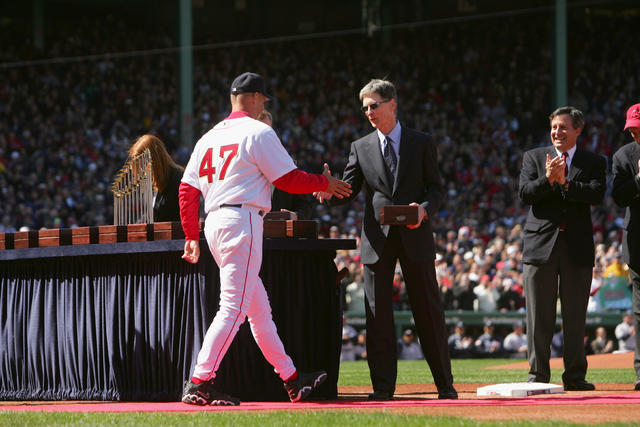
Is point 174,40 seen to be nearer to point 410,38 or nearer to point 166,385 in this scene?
point 410,38

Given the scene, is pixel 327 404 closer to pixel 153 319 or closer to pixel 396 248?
pixel 396 248

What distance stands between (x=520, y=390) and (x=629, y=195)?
5.80 ft

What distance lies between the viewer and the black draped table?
7.14m

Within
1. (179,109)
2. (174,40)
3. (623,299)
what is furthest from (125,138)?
(623,299)

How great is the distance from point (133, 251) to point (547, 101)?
27.3 meters

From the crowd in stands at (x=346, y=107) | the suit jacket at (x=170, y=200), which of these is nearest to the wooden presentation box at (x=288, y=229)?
the suit jacket at (x=170, y=200)

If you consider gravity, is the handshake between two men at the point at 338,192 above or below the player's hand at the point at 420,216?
above

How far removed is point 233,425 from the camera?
17.6 feet

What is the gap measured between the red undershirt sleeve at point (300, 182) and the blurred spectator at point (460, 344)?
11.1 m

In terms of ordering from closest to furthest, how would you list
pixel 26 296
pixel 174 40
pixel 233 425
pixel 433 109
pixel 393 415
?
1. pixel 233 425
2. pixel 393 415
3. pixel 26 296
4. pixel 433 109
5. pixel 174 40

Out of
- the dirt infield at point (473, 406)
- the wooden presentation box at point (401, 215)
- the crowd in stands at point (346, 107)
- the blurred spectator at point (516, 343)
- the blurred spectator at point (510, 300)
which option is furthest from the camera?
the crowd in stands at point (346, 107)

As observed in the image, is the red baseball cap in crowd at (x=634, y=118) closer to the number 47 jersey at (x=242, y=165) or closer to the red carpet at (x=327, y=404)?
the red carpet at (x=327, y=404)

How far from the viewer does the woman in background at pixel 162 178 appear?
791cm

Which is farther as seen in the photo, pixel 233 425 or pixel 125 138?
pixel 125 138
